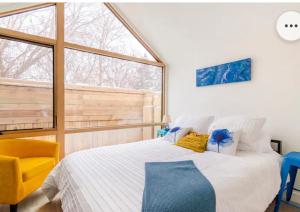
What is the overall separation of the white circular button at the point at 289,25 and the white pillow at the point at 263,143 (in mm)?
1150

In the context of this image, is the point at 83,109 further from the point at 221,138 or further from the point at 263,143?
the point at 263,143

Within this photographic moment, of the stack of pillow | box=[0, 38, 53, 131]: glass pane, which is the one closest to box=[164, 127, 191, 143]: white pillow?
the stack of pillow

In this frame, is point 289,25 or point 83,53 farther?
point 83,53

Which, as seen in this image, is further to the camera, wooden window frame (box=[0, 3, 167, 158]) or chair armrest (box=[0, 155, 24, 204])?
wooden window frame (box=[0, 3, 167, 158])

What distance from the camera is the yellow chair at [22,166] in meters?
1.67

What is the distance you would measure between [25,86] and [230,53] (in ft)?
9.96

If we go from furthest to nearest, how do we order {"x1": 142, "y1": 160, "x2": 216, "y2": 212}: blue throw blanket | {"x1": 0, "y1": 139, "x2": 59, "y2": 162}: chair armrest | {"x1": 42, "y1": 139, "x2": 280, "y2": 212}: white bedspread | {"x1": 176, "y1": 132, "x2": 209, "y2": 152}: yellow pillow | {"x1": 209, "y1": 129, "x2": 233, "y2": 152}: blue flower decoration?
{"x1": 0, "y1": 139, "x2": 59, "y2": 162}: chair armrest < {"x1": 176, "y1": 132, "x2": 209, "y2": 152}: yellow pillow < {"x1": 209, "y1": 129, "x2": 233, "y2": 152}: blue flower decoration < {"x1": 42, "y1": 139, "x2": 280, "y2": 212}: white bedspread < {"x1": 142, "y1": 160, "x2": 216, "y2": 212}: blue throw blanket

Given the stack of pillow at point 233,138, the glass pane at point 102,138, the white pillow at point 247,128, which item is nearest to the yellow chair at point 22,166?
the glass pane at point 102,138

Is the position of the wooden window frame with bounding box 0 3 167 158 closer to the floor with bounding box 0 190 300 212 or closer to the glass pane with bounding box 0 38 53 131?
the glass pane with bounding box 0 38 53 131

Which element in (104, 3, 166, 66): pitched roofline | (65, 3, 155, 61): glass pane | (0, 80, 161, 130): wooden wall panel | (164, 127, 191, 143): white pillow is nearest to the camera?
(164, 127, 191, 143): white pillow

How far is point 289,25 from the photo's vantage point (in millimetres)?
2080

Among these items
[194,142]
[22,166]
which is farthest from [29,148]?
[194,142]

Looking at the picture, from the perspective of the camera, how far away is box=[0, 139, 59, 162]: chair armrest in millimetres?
2234

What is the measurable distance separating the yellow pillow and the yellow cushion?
5.21 feet
